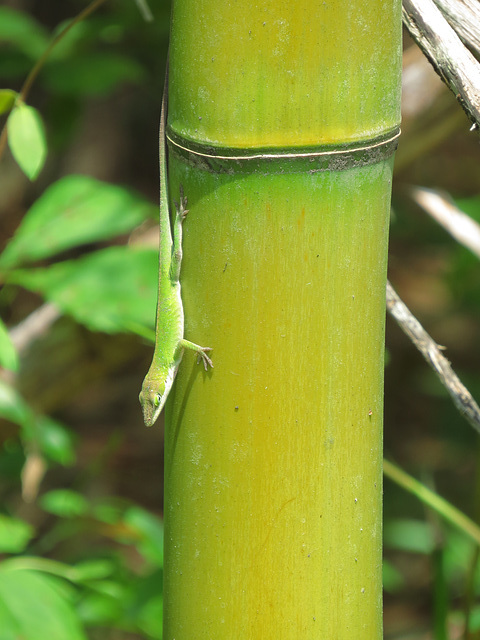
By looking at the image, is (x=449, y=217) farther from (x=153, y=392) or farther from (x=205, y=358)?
(x=205, y=358)

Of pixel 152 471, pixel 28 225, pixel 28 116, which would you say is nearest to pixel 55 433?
pixel 28 225

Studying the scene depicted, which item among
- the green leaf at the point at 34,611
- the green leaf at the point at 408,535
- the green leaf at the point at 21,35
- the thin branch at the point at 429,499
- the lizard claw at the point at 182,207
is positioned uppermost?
the lizard claw at the point at 182,207

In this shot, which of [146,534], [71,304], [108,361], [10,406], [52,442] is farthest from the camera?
[108,361]

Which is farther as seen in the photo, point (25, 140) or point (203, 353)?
point (25, 140)

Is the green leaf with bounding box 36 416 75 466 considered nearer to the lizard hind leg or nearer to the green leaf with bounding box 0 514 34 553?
the green leaf with bounding box 0 514 34 553

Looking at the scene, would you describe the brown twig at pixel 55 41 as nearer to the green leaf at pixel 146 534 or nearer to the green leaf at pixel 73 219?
the green leaf at pixel 73 219

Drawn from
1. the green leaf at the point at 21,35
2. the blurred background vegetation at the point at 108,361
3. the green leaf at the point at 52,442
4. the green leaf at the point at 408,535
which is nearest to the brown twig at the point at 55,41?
the blurred background vegetation at the point at 108,361

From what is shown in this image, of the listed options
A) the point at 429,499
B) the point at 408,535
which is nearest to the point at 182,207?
the point at 429,499

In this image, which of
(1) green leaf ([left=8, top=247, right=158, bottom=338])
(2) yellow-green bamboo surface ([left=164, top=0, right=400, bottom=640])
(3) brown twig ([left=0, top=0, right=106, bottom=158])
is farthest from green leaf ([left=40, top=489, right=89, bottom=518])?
(2) yellow-green bamboo surface ([left=164, top=0, right=400, bottom=640])
